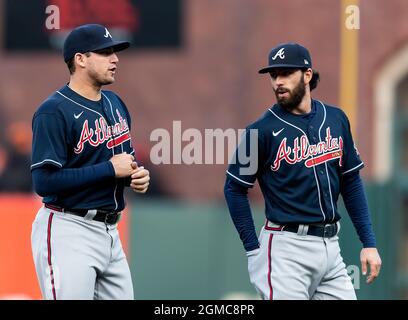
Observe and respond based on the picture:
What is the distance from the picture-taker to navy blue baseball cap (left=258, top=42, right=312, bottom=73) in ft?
19.0

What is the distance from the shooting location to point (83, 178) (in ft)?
18.1

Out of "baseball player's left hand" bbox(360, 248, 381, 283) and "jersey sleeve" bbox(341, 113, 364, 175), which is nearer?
"baseball player's left hand" bbox(360, 248, 381, 283)

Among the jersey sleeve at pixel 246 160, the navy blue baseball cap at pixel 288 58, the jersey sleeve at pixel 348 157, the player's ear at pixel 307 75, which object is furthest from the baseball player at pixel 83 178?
the jersey sleeve at pixel 348 157

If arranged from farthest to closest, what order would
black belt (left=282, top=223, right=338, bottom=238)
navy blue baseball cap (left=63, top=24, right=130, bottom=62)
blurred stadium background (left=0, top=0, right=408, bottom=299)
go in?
blurred stadium background (left=0, top=0, right=408, bottom=299)
black belt (left=282, top=223, right=338, bottom=238)
navy blue baseball cap (left=63, top=24, right=130, bottom=62)

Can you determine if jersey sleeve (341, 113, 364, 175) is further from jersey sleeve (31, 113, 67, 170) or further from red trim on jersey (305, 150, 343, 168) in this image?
jersey sleeve (31, 113, 67, 170)

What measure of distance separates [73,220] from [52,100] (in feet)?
2.14

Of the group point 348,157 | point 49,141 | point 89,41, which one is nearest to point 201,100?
point 348,157

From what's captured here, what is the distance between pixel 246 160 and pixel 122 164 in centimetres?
70

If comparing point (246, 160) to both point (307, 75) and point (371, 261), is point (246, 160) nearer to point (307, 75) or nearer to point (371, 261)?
point (307, 75)

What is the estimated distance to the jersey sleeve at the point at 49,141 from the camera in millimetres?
5496

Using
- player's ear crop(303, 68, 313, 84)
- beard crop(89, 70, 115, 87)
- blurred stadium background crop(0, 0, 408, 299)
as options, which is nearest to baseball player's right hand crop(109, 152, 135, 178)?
beard crop(89, 70, 115, 87)

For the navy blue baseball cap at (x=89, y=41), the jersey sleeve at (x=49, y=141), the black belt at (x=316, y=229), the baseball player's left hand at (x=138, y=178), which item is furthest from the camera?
the black belt at (x=316, y=229)

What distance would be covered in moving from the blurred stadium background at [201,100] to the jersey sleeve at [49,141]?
4.45 m

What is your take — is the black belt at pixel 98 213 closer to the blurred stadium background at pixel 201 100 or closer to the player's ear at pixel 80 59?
the player's ear at pixel 80 59
